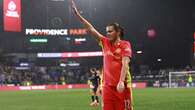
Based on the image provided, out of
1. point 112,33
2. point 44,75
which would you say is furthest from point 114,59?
point 44,75

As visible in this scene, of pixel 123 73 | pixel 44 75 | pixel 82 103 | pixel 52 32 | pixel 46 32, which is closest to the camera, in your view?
pixel 123 73

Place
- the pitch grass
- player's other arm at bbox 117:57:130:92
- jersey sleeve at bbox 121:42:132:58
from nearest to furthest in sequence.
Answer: player's other arm at bbox 117:57:130:92 < jersey sleeve at bbox 121:42:132:58 < the pitch grass

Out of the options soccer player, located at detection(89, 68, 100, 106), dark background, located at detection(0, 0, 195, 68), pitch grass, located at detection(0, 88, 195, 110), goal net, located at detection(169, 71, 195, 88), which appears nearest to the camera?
pitch grass, located at detection(0, 88, 195, 110)

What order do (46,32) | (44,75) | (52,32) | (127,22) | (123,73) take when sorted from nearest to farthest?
(123,73), (46,32), (52,32), (127,22), (44,75)

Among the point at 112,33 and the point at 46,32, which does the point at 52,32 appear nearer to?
the point at 46,32

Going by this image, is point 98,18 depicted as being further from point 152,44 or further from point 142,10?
point 152,44

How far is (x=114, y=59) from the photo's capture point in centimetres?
829

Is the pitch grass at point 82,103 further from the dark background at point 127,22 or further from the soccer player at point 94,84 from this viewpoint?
the dark background at point 127,22

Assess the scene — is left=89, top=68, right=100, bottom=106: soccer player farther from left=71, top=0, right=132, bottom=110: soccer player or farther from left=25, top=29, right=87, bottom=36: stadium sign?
left=25, top=29, right=87, bottom=36: stadium sign

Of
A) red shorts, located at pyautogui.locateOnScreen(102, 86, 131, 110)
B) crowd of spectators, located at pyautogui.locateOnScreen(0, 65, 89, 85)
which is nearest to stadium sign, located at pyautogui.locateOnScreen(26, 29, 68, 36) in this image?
crowd of spectators, located at pyautogui.locateOnScreen(0, 65, 89, 85)

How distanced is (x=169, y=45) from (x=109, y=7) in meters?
11.8

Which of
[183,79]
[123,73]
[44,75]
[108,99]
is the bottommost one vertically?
[183,79]

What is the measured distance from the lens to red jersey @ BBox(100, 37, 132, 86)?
8.23 metres

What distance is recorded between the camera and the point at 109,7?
238 feet
